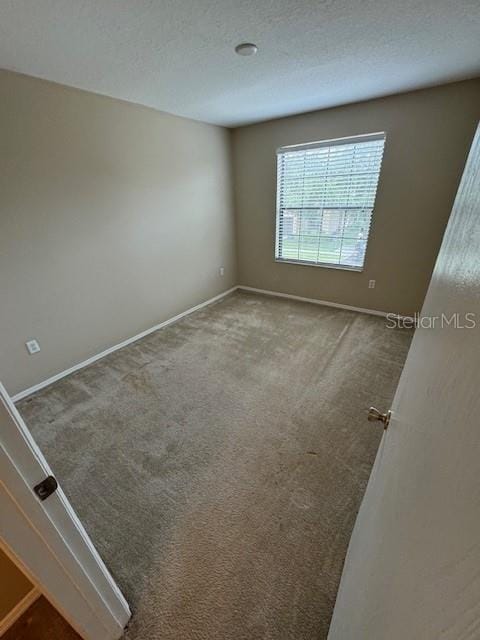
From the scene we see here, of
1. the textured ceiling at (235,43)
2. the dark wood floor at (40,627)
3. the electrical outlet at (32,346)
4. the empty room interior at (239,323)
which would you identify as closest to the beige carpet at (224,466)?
the empty room interior at (239,323)

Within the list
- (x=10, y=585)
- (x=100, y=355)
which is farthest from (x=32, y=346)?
(x=10, y=585)

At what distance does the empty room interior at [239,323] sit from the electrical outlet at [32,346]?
11 mm

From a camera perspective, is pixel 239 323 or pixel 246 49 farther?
pixel 239 323

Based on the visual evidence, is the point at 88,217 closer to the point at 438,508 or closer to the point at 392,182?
the point at 438,508

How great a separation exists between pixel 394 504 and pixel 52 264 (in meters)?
2.64

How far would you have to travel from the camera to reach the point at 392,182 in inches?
106

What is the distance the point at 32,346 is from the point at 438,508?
8.93 feet

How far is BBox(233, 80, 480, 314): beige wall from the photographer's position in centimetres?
235

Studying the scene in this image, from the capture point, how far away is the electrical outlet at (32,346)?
7.10 feet

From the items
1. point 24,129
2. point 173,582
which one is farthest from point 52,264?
point 173,582

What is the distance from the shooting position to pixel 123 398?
2.10 meters

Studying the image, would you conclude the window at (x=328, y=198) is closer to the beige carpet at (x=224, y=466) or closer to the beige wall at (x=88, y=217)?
the beige wall at (x=88, y=217)

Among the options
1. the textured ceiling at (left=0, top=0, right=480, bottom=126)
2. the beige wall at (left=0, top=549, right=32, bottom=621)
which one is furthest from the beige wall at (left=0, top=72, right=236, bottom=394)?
the beige wall at (left=0, top=549, right=32, bottom=621)

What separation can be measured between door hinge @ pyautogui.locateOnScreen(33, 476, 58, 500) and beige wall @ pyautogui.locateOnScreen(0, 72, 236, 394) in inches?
78.7
